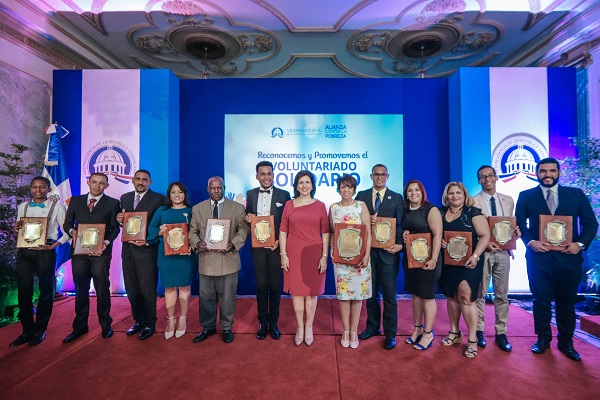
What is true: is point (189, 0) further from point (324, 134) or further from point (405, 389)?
point (405, 389)

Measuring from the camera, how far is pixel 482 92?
14.7ft

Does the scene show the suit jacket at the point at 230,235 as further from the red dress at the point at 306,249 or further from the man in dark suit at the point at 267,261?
the red dress at the point at 306,249

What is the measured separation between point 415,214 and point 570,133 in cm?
367

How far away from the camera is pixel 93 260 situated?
2.92m

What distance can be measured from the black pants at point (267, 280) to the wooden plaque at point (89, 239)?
1.44 meters

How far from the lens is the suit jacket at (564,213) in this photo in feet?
8.45

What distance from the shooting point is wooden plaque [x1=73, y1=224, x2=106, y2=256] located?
2.82m

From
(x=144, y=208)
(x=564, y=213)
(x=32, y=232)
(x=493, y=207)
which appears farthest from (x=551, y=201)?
(x=32, y=232)

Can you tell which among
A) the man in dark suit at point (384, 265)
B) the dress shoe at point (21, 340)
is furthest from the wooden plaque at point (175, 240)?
the man in dark suit at point (384, 265)

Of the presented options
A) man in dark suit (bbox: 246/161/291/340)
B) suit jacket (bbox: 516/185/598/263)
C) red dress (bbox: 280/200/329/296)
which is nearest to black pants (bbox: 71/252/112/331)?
man in dark suit (bbox: 246/161/291/340)

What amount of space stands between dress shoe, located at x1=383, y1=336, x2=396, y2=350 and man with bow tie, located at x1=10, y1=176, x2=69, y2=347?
3.18m

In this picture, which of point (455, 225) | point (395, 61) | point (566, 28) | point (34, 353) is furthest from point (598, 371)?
point (395, 61)

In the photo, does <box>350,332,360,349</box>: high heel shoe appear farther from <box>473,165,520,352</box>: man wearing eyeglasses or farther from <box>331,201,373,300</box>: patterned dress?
<box>473,165,520,352</box>: man wearing eyeglasses

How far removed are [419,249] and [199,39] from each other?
17.8 ft
